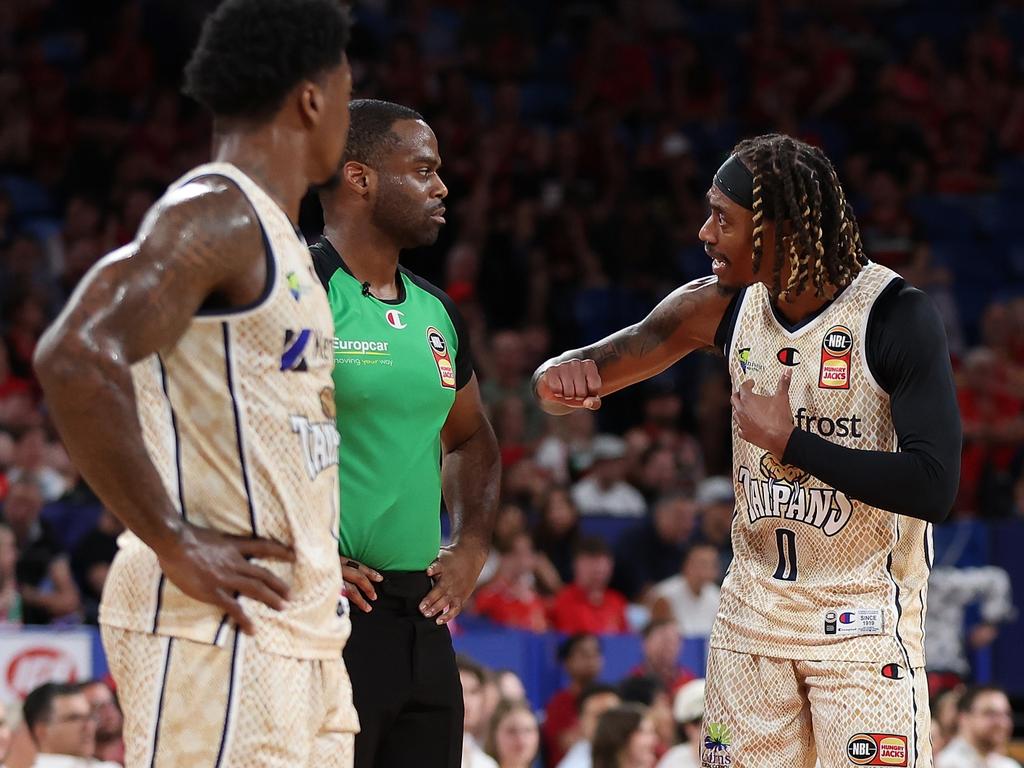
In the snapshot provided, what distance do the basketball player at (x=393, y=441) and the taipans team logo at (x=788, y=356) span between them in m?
0.98

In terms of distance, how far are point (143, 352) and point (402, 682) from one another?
169cm

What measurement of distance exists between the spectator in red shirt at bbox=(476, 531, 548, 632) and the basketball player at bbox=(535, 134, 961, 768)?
5201 mm

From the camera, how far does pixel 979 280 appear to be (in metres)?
15.2

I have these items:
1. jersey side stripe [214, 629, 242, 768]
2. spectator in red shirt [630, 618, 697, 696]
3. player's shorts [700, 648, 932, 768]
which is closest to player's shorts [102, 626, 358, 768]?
jersey side stripe [214, 629, 242, 768]

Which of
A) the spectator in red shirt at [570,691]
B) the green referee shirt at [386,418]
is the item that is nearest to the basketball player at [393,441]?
the green referee shirt at [386,418]

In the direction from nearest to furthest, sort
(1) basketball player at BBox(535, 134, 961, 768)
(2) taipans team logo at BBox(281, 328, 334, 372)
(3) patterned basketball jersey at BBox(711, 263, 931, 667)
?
(2) taipans team logo at BBox(281, 328, 334, 372) → (1) basketball player at BBox(535, 134, 961, 768) → (3) patterned basketball jersey at BBox(711, 263, 931, 667)

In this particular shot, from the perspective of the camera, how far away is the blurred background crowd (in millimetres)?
10484

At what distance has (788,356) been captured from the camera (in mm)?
4727

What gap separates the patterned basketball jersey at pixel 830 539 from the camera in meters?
4.56

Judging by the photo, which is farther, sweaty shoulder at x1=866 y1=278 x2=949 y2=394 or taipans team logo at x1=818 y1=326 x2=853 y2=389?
taipans team logo at x1=818 y1=326 x2=853 y2=389

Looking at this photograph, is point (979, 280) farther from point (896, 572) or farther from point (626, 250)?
point (896, 572)

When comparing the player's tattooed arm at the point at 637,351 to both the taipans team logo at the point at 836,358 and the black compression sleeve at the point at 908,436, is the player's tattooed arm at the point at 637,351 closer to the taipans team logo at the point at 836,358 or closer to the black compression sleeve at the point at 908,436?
the taipans team logo at the point at 836,358

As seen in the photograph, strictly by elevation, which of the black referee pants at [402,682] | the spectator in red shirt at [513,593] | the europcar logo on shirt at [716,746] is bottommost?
the spectator in red shirt at [513,593]

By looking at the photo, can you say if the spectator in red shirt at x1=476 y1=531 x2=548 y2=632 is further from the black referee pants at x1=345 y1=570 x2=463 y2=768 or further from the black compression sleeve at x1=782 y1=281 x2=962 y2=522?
the black compression sleeve at x1=782 y1=281 x2=962 y2=522
